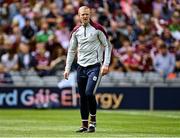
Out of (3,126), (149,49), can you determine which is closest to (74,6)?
(149,49)

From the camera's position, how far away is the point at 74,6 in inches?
1044

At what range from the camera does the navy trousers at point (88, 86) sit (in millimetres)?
12984

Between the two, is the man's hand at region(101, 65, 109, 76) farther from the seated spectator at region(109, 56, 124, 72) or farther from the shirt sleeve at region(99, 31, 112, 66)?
the seated spectator at region(109, 56, 124, 72)

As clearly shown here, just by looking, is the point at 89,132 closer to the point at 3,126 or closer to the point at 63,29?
the point at 3,126

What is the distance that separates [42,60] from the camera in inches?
972

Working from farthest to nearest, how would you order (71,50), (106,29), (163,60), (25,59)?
(106,29) → (163,60) → (25,59) → (71,50)

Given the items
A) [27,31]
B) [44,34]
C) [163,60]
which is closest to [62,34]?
[44,34]

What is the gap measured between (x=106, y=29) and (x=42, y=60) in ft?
9.08

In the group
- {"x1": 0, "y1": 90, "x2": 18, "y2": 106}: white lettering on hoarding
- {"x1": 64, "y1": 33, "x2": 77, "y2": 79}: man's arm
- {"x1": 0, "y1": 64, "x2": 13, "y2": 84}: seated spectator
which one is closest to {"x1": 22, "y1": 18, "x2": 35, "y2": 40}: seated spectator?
{"x1": 0, "y1": 64, "x2": 13, "y2": 84}: seated spectator

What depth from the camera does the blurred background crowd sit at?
24.7 meters

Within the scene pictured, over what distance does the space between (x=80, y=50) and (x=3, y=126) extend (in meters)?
2.55

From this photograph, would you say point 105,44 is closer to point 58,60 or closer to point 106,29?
point 58,60

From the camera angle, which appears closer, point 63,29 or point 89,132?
point 89,132

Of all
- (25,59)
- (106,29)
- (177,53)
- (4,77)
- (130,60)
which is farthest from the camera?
(106,29)
